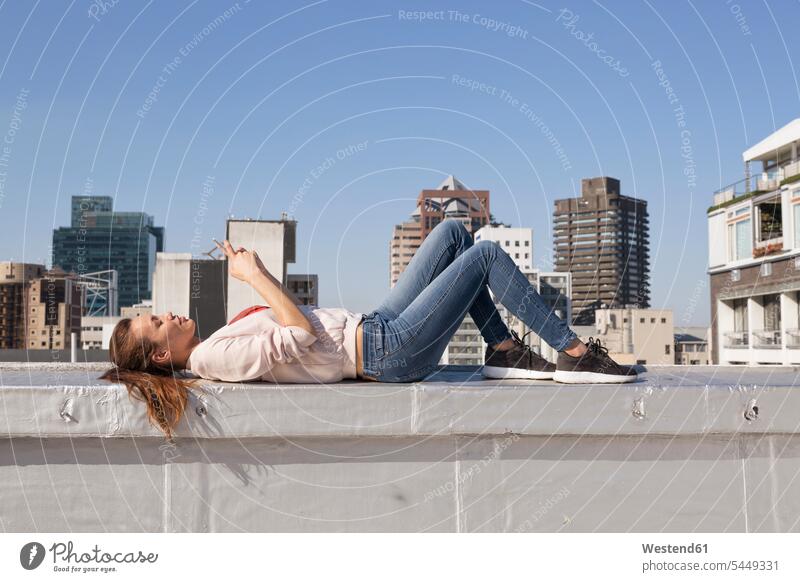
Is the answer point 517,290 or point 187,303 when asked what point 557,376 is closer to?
point 517,290

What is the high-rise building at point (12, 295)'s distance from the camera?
63928mm

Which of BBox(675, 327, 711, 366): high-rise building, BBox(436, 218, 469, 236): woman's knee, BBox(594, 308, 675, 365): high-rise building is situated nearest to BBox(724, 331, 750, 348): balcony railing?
BBox(594, 308, 675, 365): high-rise building

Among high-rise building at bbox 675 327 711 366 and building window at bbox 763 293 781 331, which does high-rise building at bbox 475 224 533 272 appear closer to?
building window at bbox 763 293 781 331

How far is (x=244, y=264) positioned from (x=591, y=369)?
5.10 feet

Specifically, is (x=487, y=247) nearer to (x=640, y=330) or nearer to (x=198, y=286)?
(x=198, y=286)

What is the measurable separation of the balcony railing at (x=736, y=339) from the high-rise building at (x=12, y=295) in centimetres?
5809

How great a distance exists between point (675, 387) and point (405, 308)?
1315 millimetres

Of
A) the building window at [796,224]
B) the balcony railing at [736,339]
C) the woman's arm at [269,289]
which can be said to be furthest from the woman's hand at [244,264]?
the balcony railing at [736,339]

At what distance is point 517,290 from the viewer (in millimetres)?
3043

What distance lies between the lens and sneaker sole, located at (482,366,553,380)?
308 cm

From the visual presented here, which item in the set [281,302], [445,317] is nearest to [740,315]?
[445,317]

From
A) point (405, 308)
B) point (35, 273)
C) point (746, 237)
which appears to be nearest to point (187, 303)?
point (405, 308)

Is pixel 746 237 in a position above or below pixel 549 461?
above

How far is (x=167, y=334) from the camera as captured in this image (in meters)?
2.83
